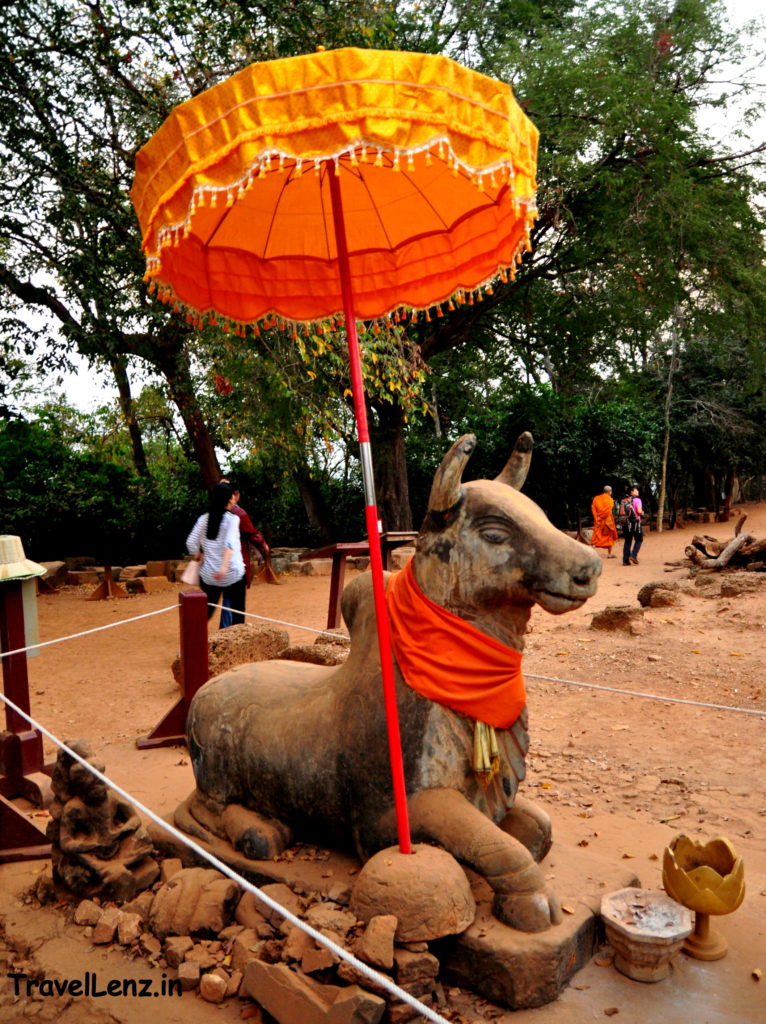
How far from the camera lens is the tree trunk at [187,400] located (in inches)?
463

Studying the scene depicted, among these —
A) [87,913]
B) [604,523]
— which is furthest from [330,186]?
[604,523]

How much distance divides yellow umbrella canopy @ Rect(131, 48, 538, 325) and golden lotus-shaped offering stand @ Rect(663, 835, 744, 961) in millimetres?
2238

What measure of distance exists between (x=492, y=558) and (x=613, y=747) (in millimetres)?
3244

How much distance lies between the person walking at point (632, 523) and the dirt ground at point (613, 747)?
3.72 meters

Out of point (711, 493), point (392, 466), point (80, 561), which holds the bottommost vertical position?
point (80, 561)

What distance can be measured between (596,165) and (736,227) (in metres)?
2.82

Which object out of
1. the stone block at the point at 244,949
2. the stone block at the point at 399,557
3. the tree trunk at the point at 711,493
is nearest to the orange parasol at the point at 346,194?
the stone block at the point at 244,949

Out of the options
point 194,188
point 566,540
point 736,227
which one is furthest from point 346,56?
point 736,227

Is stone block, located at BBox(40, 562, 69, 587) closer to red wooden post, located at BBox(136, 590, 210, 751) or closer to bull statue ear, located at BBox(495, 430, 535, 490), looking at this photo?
red wooden post, located at BBox(136, 590, 210, 751)

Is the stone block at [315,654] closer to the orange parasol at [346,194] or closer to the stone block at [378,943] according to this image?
the orange parasol at [346,194]

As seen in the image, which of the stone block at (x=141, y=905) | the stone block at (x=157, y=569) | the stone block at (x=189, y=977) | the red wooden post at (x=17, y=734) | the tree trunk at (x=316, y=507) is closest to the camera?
the stone block at (x=189, y=977)

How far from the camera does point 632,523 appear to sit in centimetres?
1448

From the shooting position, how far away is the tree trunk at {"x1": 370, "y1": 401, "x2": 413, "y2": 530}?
16.0 m

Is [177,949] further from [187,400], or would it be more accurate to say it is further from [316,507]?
[316,507]
